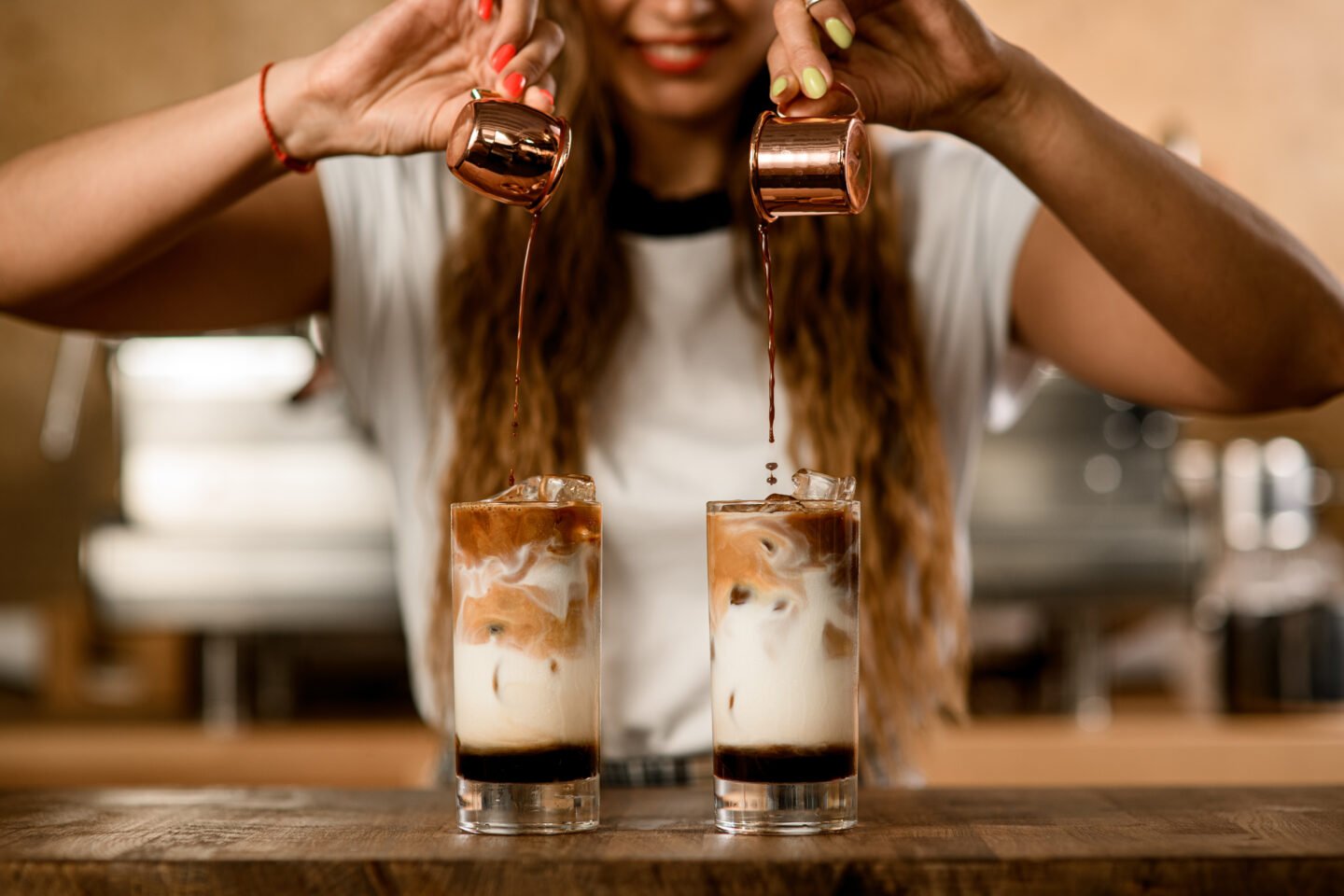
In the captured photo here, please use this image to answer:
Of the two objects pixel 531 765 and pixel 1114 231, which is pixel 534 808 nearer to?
pixel 531 765

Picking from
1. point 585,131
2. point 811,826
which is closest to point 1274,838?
point 811,826

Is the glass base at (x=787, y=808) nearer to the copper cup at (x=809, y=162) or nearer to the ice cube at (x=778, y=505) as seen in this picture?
the ice cube at (x=778, y=505)

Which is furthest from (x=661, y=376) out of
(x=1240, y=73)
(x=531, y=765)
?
(x=1240, y=73)

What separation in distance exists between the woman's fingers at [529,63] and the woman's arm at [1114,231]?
230mm

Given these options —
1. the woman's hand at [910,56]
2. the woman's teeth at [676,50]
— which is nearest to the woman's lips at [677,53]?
the woman's teeth at [676,50]

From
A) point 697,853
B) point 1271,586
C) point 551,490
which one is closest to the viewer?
point 697,853

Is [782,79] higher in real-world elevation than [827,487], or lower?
higher

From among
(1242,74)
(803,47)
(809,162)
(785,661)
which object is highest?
(1242,74)

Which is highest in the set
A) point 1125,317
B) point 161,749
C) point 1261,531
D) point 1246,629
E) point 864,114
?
point 864,114

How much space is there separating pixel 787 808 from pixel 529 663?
0.20 m

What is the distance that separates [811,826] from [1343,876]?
0.33 m

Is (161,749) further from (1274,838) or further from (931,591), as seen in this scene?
(1274,838)

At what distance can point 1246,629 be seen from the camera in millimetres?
2906

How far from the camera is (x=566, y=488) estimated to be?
3.49 feet
